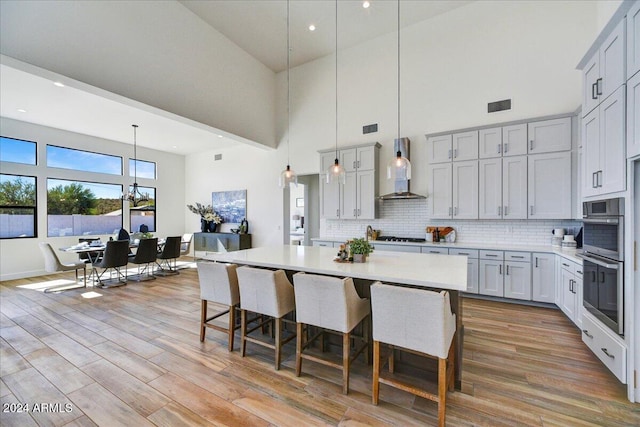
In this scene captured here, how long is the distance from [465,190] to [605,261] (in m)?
2.41

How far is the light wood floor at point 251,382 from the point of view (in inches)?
72.3

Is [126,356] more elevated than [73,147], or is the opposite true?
[73,147]

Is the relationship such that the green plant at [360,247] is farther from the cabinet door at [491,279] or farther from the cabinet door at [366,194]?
the cabinet door at [366,194]

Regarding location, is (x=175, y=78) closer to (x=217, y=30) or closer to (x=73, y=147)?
(x=217, y=30)

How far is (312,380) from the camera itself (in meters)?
2.24

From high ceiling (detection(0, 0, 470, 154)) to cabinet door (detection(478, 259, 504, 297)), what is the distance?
14.1 feet

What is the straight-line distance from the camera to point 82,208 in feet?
22.7

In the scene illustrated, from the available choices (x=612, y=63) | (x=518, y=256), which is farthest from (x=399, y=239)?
(x=612, y=63)

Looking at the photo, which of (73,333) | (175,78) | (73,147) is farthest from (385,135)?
(73,147)

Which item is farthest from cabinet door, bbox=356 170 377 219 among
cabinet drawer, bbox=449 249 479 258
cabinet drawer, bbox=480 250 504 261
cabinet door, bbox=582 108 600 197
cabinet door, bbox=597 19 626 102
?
cabinet door, bbox=597 19 626 102

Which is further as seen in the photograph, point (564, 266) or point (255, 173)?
point (255, 173)

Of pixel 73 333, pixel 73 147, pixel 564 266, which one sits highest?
pixel 73 147

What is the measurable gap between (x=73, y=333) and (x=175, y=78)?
12.4ft

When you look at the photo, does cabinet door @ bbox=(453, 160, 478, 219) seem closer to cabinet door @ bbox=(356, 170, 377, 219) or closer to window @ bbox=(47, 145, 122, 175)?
cabinet door @ bbox=(356, 170, 377, 219)
